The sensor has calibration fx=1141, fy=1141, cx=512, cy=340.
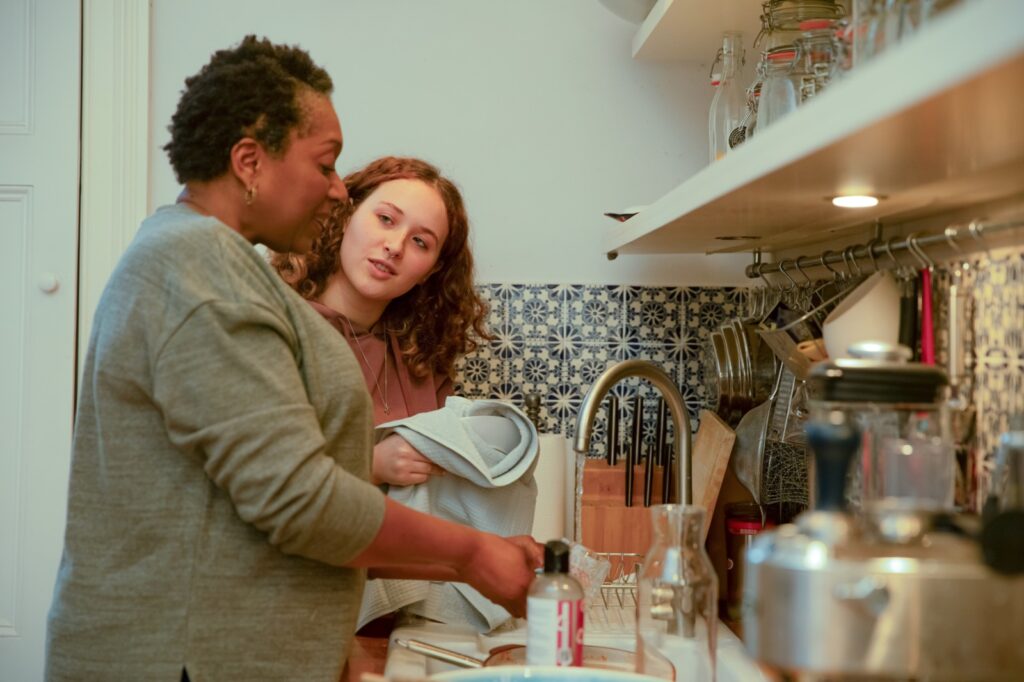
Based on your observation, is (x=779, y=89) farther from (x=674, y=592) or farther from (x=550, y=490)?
(x=550, y=490)

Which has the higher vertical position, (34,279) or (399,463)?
(34,279)

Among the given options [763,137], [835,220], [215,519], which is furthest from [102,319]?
[835,220]

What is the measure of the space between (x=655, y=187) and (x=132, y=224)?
989mm

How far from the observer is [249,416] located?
1041mm

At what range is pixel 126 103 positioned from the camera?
6.96ft

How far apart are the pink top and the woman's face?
0.68 meters

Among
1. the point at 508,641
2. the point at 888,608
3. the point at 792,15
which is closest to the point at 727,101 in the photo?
Answer: the point at 792,15

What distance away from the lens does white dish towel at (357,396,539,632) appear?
167cm

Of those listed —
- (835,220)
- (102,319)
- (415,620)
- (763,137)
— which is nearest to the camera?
(763,137)

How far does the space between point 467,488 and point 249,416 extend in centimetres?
72

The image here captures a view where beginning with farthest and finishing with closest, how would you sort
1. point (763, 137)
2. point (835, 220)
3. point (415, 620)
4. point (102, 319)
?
point (415, 620) → point (835, 220) → point (102, 319) → point (763, 137)

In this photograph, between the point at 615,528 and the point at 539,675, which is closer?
the point at 539,675

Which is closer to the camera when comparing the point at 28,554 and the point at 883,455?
the point at 883,455

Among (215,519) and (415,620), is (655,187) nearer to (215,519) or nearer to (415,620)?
(415,620)
